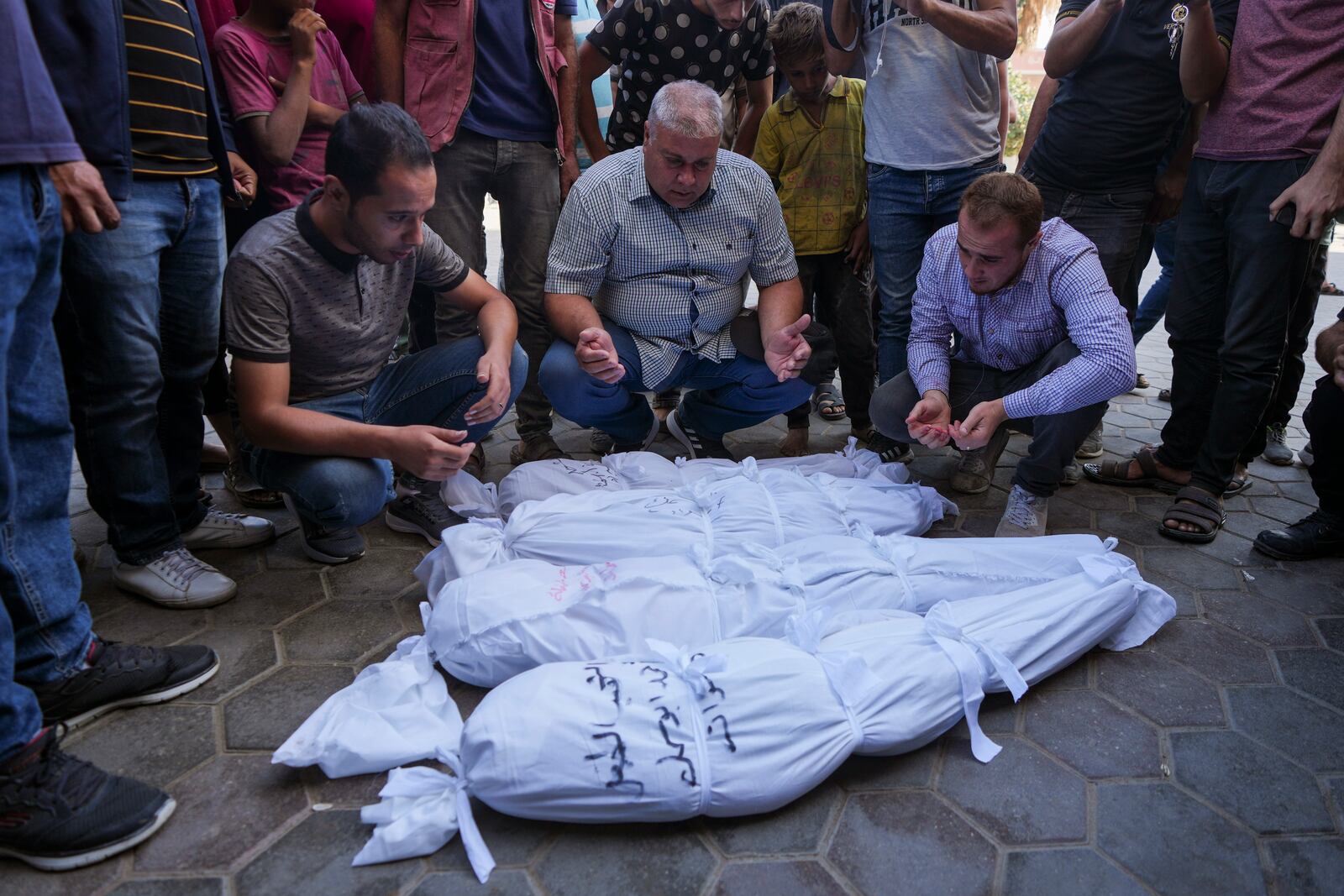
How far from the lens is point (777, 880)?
1.60 meters

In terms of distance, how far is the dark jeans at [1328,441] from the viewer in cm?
280

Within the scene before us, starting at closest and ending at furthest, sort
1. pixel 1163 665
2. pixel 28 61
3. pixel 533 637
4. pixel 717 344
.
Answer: pixel 28 61 → pixel 533 637 → pixel 1163 665 → pixel 717 344

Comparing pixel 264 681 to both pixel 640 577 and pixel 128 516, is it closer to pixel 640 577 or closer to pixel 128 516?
pixel 128 516

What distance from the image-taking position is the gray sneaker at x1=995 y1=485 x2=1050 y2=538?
2936mm

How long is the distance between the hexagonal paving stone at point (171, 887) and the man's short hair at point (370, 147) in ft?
5.39

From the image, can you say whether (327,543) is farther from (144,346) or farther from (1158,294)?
(1158,294)

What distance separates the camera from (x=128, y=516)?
2.38 m

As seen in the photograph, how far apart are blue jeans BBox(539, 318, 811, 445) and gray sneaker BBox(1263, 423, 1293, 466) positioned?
206 centimetres

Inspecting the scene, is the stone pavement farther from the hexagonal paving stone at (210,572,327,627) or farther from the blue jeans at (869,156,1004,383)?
the blue jeans at (869,156,1004,383)

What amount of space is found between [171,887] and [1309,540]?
3285mm

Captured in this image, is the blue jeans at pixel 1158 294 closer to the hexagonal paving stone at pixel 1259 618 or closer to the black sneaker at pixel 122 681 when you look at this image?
the hexagonal paving stone at pixel 1259 618

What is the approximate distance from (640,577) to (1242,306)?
86.2 inches

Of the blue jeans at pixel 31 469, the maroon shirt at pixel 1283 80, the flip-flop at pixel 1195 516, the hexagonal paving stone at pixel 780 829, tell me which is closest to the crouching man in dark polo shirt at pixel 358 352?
the blue jeans at pixel 31 469

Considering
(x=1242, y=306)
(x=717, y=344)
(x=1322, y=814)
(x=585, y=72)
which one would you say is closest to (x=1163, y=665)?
(x=1322, y=814)
